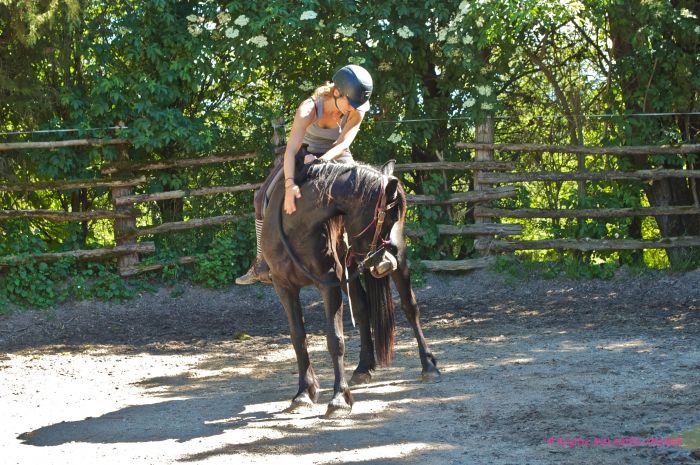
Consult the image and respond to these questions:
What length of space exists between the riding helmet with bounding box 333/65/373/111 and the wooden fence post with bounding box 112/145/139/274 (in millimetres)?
6224

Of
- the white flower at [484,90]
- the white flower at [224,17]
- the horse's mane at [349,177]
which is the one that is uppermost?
the white flower at [224,17]

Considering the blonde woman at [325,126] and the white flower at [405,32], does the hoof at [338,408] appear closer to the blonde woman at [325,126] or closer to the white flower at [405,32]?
the blonde woman at [325,126]

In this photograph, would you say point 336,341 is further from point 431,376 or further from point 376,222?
point 431,376

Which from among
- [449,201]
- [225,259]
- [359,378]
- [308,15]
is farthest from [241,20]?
[359,378]

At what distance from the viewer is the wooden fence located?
11180mm

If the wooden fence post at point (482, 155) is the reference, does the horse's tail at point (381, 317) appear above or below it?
below

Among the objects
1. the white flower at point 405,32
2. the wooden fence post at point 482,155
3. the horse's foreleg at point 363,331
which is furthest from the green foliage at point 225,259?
the horse's foreleg at point 363,331

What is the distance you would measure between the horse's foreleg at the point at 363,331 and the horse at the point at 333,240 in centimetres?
43

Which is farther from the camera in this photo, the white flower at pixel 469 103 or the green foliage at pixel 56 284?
the white flower at pixel 469 103

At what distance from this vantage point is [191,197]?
472 inches

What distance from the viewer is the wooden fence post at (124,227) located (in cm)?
1154

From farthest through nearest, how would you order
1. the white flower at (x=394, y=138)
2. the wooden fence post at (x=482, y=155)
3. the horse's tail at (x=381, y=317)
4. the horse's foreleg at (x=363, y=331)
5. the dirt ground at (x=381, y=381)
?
the wooden fence post at (x=482, y=155) → the white flower at (x=394, y=138) → the horse's foreleg at (x=363, y=331) → the horse's tail at (x=381, y=317) → the dirt ground at (x=381, y=381)

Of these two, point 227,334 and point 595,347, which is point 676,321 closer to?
point 595,347

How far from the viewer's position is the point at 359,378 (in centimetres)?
685
